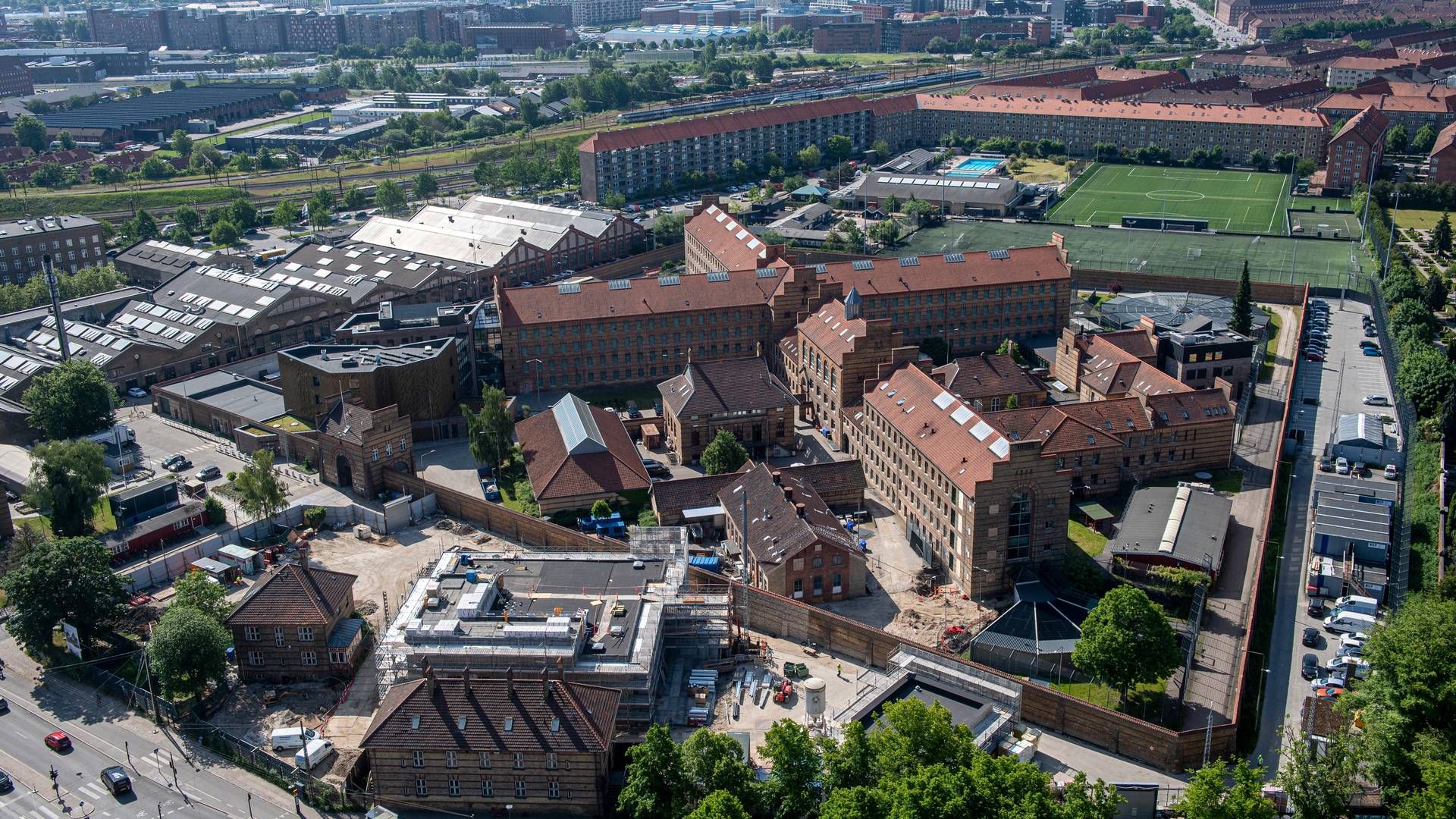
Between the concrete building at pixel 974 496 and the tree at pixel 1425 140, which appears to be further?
the tree at pixel 1425 140

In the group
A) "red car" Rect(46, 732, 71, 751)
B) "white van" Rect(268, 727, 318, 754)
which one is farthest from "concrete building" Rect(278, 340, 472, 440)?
"white van" Rect(268, 727, 318, 754)

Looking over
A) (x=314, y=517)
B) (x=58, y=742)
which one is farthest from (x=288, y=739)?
(x=314, y=517)

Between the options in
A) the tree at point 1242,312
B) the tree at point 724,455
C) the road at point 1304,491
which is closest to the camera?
the road at point 1304,491

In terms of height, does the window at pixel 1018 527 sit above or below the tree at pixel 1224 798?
above

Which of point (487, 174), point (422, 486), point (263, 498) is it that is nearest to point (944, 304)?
point (422, 486)

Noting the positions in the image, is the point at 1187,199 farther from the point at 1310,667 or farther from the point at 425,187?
the point at 1310,667

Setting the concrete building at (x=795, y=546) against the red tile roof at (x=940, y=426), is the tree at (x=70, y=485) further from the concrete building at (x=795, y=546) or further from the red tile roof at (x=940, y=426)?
the red tile roof at (x=940, y=426)

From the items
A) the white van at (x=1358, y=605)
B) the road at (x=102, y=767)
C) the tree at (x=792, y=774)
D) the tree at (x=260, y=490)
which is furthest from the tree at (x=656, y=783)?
the white van at (x=1358, y=605)
